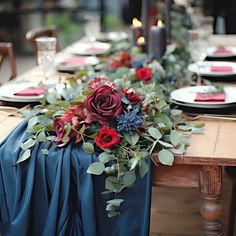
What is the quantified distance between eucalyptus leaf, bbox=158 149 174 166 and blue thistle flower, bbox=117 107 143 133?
0.38 ft

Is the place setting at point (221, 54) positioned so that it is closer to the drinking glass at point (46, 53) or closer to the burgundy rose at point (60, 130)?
the drinking glass at point (46, 53)

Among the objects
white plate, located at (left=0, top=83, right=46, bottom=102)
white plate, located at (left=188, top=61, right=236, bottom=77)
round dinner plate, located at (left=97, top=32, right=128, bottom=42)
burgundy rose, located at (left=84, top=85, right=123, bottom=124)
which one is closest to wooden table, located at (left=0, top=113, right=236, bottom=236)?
burgundy rose, located at (left=84, top=85, right=123, bottom=124)

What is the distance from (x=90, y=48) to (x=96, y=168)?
179 centimetres

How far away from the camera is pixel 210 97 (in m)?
1.97

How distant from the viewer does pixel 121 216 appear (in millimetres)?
1542

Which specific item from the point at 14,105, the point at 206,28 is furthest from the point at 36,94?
the point at 206,28

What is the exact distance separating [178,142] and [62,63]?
135 cm

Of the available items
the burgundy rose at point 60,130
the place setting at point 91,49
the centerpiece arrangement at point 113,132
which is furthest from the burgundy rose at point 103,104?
the place setting at point 91,49

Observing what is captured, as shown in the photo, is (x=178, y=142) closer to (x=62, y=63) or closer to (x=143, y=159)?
(x=143, y=159)

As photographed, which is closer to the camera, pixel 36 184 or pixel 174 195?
pixel 36 184

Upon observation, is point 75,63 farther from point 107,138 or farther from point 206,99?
point 107,138

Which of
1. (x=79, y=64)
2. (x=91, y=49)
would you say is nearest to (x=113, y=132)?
(x=79, y=64)

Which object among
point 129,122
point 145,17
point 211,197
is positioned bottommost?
point 211,197

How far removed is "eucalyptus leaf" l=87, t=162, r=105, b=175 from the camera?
146 centimetres
